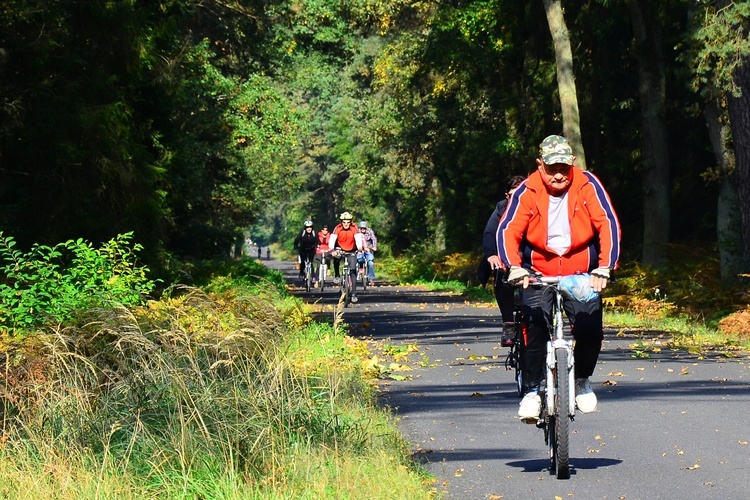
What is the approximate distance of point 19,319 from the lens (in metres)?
14.3

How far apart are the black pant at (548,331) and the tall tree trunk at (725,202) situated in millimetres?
18292

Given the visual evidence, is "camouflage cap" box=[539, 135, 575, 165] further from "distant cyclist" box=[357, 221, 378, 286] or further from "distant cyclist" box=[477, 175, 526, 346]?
"distant cyclist" box=[357, 221, 378, 286]

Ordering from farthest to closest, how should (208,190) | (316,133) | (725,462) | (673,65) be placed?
(316,133), (208,190), (673,65), (725,462)

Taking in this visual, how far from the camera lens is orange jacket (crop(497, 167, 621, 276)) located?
9.19 meters

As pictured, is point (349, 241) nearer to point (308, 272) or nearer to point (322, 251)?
point (322, 251)

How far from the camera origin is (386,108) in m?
57.3

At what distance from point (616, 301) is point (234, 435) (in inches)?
850

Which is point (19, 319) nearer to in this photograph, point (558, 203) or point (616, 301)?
point (558, 203)

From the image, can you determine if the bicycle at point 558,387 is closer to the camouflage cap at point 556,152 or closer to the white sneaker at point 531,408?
the white sneaker at point 531,408

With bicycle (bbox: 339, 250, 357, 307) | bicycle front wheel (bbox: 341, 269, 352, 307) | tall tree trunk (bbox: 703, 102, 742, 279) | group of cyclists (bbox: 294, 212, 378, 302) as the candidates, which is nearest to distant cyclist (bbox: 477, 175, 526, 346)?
tall tree trunk (bbox: 703, 102, 742, 279)

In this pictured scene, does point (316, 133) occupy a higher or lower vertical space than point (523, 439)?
higher

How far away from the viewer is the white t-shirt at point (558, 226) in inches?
364

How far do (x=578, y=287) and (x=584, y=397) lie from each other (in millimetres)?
765

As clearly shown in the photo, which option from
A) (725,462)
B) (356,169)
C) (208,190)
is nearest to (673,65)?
(208,190)
